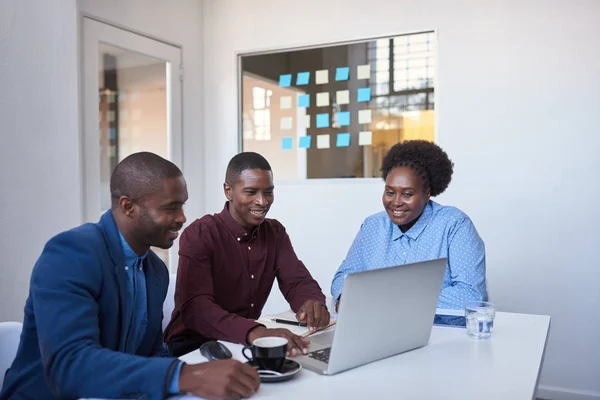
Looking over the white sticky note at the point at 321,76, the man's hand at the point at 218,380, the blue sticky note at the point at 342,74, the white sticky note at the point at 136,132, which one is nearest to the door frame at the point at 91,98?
the white sticky note at the point at 136,132

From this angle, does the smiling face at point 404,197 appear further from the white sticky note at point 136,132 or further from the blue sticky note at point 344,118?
the white sticky note at point 136,132

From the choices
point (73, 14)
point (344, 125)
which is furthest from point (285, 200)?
point (73, 14)

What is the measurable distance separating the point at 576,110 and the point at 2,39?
9.46ft

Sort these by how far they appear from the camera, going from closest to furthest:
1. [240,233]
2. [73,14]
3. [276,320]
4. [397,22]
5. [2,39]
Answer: [276,320] → [240,233] → [2,39] → [73,14] → [397,22]

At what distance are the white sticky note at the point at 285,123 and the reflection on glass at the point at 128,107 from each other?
0.79 metres

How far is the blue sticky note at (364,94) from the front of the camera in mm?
3607

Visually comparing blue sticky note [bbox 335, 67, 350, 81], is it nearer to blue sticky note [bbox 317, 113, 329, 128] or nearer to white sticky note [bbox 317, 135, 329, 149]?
blue sticky note [bbox 317, 113, 329, 128]

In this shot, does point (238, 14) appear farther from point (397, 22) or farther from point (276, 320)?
point (276, 320)

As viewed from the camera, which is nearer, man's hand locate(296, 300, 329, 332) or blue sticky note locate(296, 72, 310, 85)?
man's hand locate(296, 300, 329, 332)

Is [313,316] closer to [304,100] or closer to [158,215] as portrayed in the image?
[158,215]

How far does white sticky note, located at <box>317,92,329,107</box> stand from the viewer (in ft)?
12.3

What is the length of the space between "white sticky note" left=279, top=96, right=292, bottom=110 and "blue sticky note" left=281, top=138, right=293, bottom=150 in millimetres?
224

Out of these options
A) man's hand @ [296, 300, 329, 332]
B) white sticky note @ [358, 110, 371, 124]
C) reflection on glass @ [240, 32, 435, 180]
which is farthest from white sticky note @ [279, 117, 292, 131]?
man's hand @ [296, 300, 329, 332]

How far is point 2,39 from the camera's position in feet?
7.88
